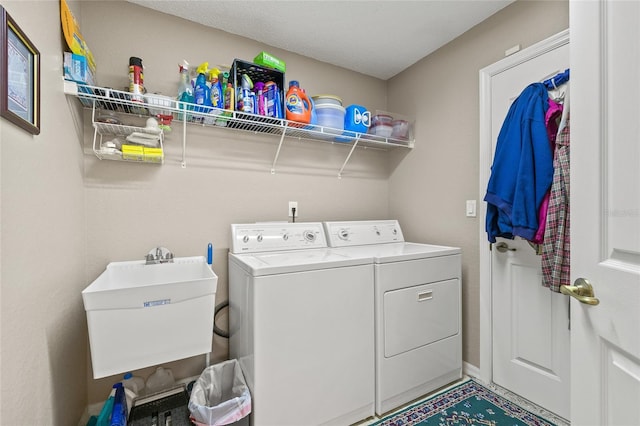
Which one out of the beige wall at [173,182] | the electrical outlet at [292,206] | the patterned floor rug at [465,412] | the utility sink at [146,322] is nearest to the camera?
the beige wall at [173,182]

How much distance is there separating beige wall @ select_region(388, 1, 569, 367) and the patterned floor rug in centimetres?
29

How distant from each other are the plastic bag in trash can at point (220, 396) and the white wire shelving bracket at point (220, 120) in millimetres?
1297

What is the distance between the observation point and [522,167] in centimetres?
157

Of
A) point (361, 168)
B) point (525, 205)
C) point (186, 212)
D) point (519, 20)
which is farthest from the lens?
point (361, 168)

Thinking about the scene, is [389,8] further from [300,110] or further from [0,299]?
[0,299]

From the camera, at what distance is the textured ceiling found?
181cm

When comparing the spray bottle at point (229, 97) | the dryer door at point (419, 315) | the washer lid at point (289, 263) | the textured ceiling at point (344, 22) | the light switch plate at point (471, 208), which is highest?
the textured ceiling at point (344, 22)

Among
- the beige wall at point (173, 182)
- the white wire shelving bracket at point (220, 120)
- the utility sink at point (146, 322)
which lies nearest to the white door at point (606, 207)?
the beige wall at point (173, 182)

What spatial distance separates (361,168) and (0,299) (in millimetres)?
2338

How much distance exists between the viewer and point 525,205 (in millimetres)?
1553

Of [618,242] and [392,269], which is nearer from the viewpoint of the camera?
[618,242]

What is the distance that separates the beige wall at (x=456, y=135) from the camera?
1.86 meters

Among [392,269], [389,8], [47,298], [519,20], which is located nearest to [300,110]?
[389,8]

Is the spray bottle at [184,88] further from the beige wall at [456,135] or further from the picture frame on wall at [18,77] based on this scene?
the beige wall at [456,135]
